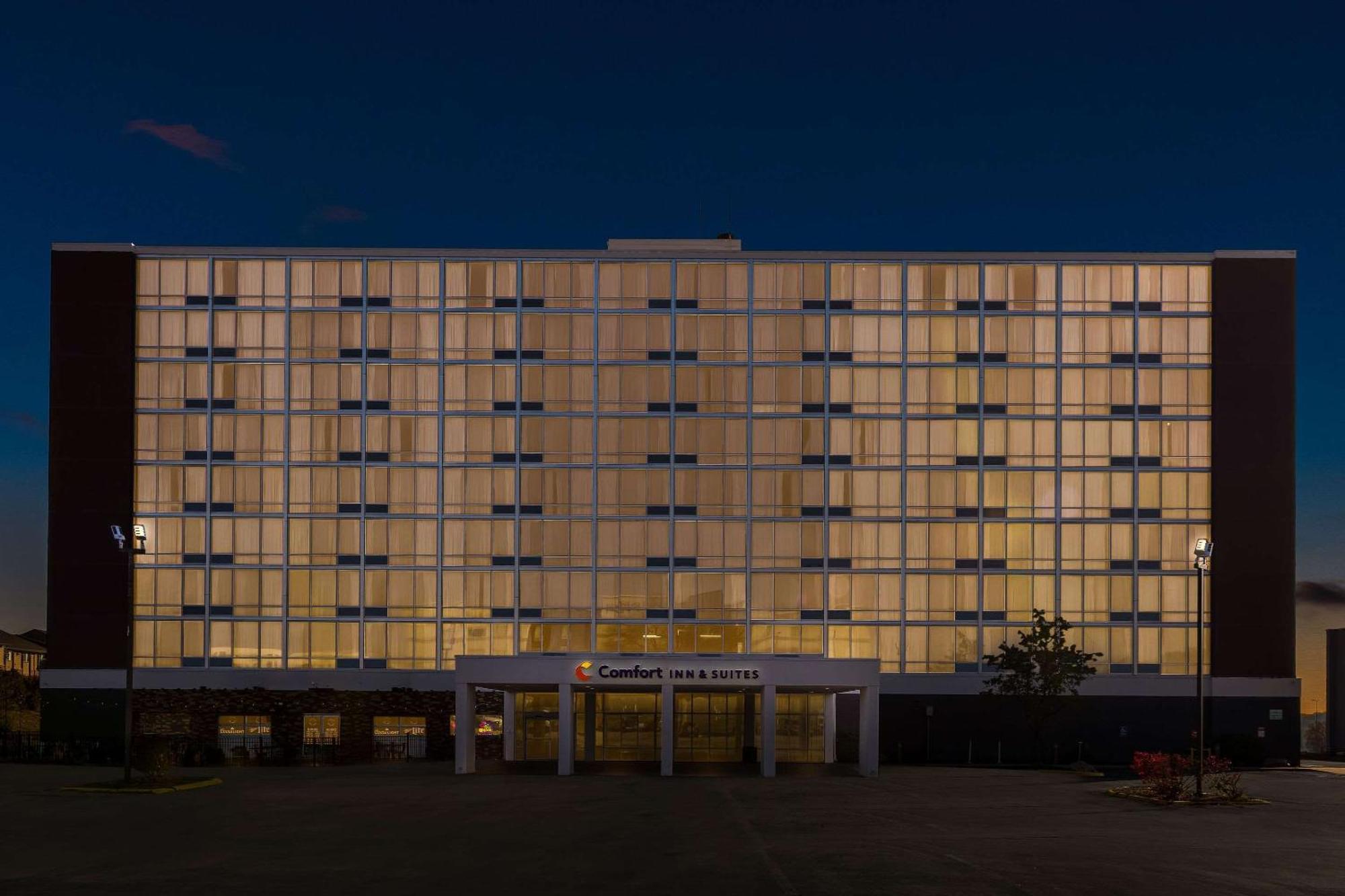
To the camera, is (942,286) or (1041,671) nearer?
(1041,671)

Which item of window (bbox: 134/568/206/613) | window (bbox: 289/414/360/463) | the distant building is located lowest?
the distant building

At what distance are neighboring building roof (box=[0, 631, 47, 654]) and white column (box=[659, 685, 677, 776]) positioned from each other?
91.1 m

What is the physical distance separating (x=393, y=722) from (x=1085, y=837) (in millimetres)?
41141

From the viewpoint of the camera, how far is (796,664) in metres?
51.5

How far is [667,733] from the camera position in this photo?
51188 mm

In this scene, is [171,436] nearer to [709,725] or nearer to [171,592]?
[171,592]

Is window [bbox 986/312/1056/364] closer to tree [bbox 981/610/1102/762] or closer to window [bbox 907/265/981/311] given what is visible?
window [bbox 907/265/981/311]

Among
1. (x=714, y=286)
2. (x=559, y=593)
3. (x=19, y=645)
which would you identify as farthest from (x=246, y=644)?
(x=19, y=645)

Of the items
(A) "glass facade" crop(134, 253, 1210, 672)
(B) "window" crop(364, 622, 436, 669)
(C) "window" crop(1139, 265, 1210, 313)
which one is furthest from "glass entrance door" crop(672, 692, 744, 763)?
(C) "window" crop(1139, 265, 1210, 313)

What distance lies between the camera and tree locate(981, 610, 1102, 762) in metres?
57.2

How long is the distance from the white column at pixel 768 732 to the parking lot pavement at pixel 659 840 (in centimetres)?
671

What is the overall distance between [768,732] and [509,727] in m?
16.7

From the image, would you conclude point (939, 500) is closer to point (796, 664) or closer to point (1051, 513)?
point (1051, 513)

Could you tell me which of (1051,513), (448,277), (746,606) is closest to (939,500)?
(1051,513)
